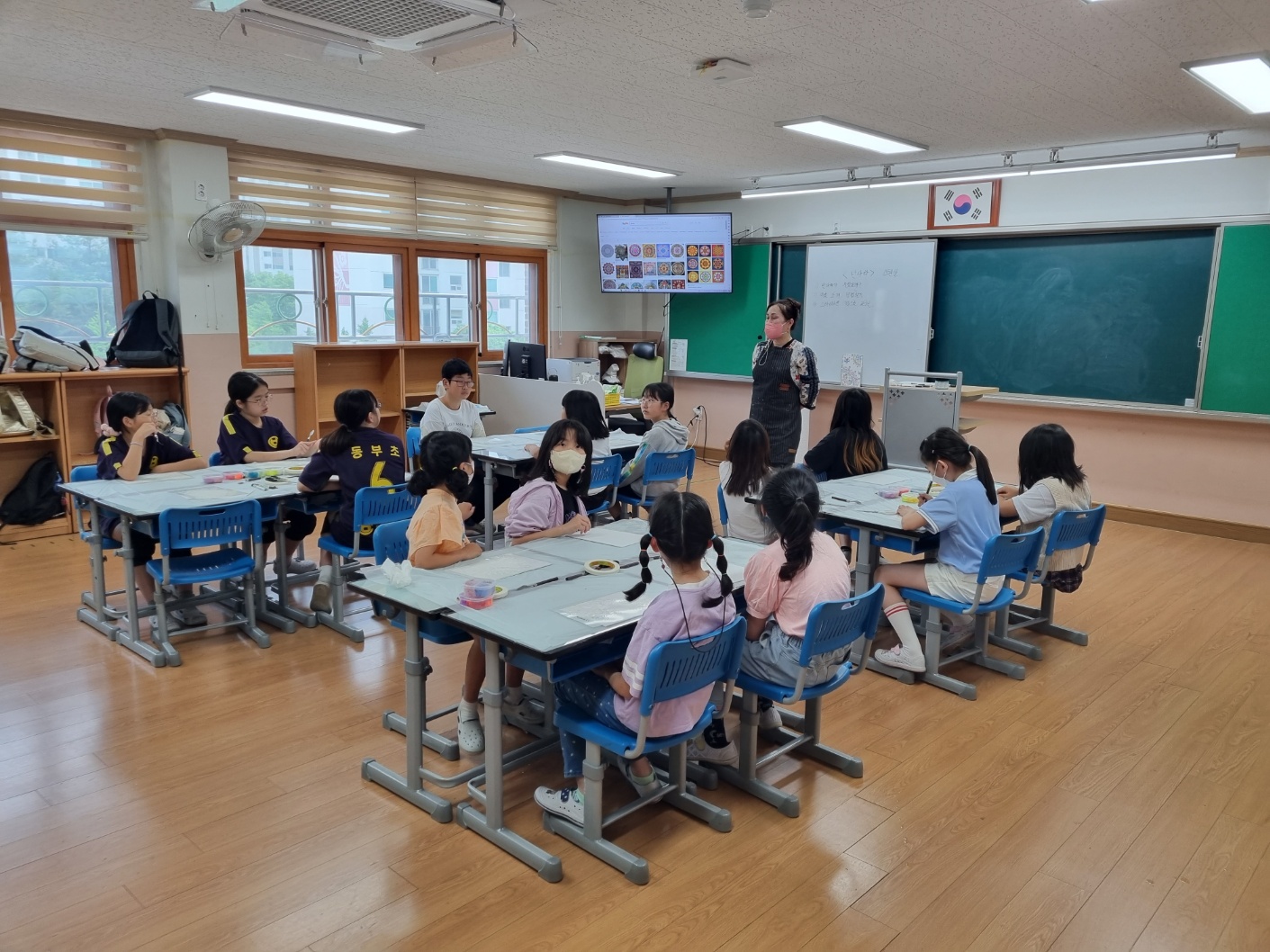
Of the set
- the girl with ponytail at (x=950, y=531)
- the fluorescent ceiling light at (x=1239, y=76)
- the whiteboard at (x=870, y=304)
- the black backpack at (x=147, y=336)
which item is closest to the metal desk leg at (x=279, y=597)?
the black backpack at (x=147, y=336)

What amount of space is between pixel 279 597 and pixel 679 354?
19.0ft

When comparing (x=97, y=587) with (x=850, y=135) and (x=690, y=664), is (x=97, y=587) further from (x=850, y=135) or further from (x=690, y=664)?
(x=850, y=135)

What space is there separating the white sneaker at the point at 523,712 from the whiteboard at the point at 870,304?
5506 mm

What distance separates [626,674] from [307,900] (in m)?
1.02

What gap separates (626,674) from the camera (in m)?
2.30

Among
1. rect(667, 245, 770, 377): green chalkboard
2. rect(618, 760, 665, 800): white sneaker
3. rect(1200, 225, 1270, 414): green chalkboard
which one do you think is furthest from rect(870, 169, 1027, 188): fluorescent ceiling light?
rect(618, 760, 665, 800): white sneaker

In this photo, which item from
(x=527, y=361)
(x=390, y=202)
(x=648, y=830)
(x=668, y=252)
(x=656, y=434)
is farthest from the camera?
(x=668, y=252)

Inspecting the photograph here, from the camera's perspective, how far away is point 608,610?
2.51 m

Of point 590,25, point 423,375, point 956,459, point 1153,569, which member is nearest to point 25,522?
point 423,375

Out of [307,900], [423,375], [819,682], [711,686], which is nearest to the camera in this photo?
[307,900]

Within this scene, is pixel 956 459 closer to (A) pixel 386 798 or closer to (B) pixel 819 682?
(B) pixel 819 682

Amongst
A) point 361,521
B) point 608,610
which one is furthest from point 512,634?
Answer: point 361,521

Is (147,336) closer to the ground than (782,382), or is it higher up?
higher up

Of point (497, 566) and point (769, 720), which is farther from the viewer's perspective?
point (769, 720)
